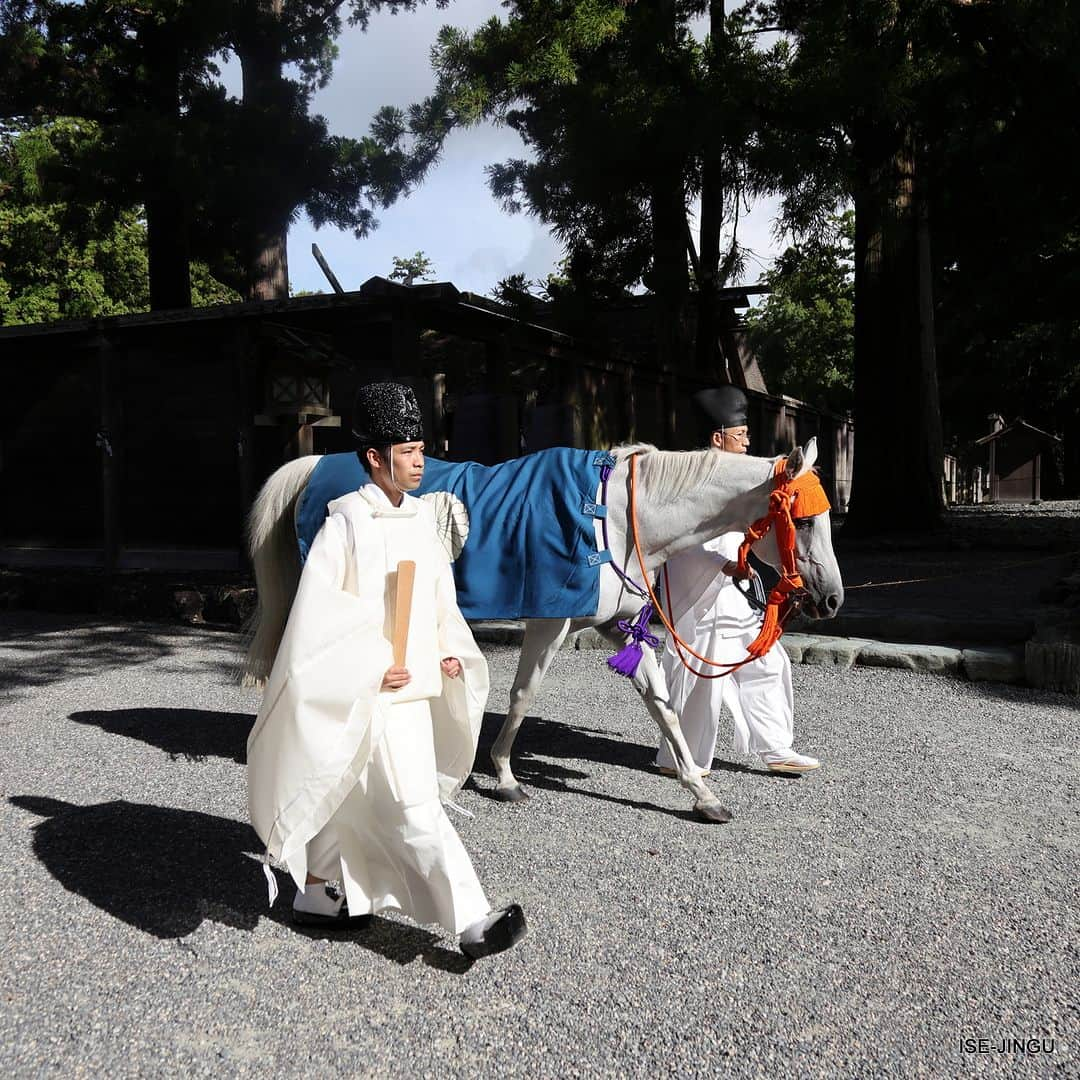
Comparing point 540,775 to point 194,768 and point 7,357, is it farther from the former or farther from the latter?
point 7,357

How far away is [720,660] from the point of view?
4516 millimetres

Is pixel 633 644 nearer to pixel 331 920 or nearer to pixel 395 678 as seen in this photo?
pixel 395 678

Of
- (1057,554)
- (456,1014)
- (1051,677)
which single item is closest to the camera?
(456,1014)

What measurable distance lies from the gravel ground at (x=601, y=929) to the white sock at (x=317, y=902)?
3.2 inches

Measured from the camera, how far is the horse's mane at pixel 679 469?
4082 millimetres

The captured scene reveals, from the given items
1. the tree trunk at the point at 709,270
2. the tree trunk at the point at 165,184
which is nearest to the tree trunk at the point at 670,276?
the tree trunk at the point at 709,270

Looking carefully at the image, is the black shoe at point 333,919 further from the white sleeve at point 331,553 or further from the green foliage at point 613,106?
the green foliage at point 613,106

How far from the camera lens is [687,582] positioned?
178 inches

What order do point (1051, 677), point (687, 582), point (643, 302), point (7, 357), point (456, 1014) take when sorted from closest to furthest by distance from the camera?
point (456, 1014) → point (687, 582) → point (1051, 677) → point (7, 357) → point (643, 302)

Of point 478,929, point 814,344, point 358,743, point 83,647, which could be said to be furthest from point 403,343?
point 814,344

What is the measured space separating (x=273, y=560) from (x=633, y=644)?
1610 mm

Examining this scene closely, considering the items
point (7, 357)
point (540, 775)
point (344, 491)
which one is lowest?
point (540, 775)

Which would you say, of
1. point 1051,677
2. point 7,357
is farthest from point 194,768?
point 7,357

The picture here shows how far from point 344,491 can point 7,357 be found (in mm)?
8546
